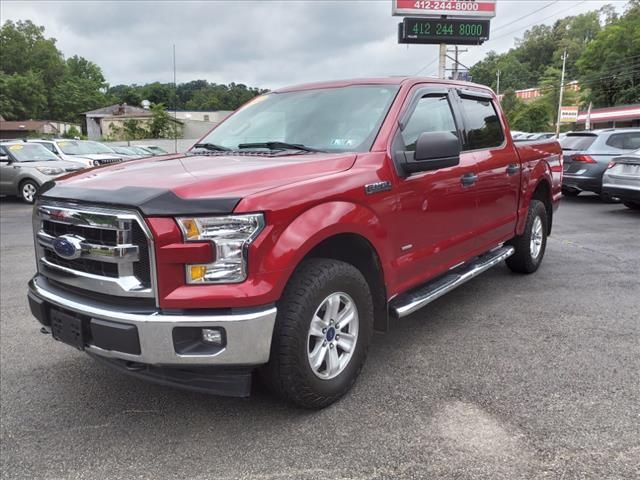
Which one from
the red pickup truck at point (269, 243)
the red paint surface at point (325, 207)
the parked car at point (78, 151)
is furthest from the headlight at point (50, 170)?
the red paint surface at point (325, 207)

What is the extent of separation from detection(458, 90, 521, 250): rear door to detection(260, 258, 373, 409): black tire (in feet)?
6.18

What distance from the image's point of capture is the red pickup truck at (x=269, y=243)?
2510 mm

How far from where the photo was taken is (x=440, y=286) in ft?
13.0

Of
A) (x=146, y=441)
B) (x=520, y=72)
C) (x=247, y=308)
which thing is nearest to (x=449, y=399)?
(x=247, y=308)

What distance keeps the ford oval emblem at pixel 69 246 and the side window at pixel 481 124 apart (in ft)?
9.86

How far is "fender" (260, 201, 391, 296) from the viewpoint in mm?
2607

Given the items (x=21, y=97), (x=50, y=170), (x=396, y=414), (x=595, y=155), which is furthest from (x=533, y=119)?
(x=21, y=97)

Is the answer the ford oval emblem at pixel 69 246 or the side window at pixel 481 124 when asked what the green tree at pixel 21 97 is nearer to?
the side window at pixel 481 124

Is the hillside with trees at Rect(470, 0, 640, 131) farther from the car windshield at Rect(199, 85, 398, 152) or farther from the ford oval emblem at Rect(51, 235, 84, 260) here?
the ford oval emblem at Rect(51, 235, 84, 260)

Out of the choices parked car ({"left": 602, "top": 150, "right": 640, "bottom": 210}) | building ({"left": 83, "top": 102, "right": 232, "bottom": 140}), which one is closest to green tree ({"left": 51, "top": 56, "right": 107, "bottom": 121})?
building ({"left": 83, "top": 102, "right": 232, "bottom": 140})

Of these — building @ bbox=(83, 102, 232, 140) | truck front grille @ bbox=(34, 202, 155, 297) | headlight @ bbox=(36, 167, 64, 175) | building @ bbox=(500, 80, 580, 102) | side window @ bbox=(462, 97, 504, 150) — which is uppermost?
building @ bbox=(500, 80, 580, 102)

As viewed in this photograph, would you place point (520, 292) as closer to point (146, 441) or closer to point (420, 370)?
point (420, 370)

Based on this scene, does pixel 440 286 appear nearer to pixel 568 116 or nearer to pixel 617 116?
pixel 617 116

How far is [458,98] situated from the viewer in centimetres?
450
